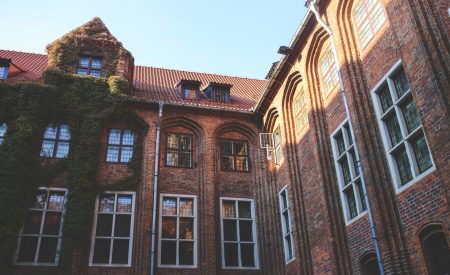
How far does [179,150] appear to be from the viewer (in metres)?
18.0

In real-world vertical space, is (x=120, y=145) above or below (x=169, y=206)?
above

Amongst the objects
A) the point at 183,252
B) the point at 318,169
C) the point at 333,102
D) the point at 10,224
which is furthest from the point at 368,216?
the point at 10,224

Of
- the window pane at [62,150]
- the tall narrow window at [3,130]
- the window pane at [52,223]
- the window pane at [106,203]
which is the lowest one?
the window pane at [52,223]

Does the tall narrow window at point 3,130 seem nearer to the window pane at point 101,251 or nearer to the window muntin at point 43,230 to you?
the window muntin at point 43,230

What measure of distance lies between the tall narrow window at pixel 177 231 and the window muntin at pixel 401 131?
8120mm

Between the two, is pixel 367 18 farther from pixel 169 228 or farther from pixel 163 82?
pixel 163 82

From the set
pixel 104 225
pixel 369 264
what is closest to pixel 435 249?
pixel 369 264

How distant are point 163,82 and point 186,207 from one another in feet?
24.2

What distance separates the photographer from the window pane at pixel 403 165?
32.9 ft

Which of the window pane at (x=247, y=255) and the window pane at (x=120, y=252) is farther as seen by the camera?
the window pane at (x=247, y=255)

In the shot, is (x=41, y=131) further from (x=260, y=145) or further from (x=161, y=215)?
(x=260, y=145)

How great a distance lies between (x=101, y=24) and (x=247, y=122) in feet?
25.4

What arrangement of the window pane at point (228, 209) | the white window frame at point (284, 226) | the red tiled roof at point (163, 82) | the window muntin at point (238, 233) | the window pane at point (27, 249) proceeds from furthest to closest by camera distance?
the red tiled roof at point (163, 82) → the window pane at point (228, 209) → the window muntin at point (238, 233) → the white window frame at point (284, 226) → the window pane at point (27, 249)

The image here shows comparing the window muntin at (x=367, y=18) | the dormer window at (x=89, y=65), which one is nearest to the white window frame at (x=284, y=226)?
the window muntin at (x=367, y=18)
